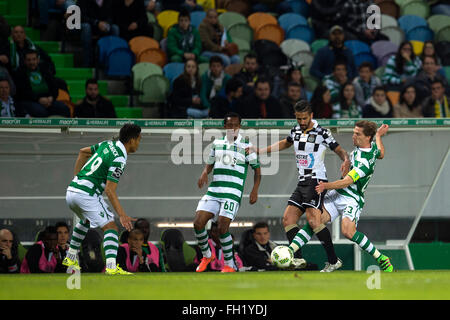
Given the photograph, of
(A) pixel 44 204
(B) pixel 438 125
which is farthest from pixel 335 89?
(A) pixel 44 204

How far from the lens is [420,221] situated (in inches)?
468

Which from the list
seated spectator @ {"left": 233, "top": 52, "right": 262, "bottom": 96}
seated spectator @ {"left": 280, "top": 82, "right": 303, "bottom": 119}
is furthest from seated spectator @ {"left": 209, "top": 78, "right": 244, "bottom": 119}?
seated spectator @ {"left": 280, "top": 82, "right": 303, "bottom": 119}

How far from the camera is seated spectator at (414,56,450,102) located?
13.0 m

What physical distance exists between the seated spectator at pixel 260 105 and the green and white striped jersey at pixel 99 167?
3.78 meters

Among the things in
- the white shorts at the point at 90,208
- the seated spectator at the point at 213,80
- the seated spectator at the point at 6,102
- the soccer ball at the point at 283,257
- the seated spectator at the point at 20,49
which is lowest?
the soccer ball at the point at 283,257

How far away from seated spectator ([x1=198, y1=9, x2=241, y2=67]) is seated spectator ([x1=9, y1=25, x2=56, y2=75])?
111 inches

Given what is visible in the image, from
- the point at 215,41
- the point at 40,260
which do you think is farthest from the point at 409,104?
the point at 40,260

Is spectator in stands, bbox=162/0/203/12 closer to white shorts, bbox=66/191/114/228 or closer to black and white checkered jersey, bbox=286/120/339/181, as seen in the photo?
black and white checkered jersey, bbox=286/120/339/181

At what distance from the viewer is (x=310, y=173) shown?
9062 mm

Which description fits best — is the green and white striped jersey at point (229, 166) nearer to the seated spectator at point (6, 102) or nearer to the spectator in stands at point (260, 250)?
the spectator in stands at point (260, 250)

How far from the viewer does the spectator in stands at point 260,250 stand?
10366 millimetres

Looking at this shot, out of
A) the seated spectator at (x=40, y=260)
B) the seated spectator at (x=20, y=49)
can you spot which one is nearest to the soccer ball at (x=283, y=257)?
the seated spectator at (x=40, y=260)

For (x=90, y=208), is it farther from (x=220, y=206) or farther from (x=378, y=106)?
(x=378, y=106)

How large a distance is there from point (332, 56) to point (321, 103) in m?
1.75
